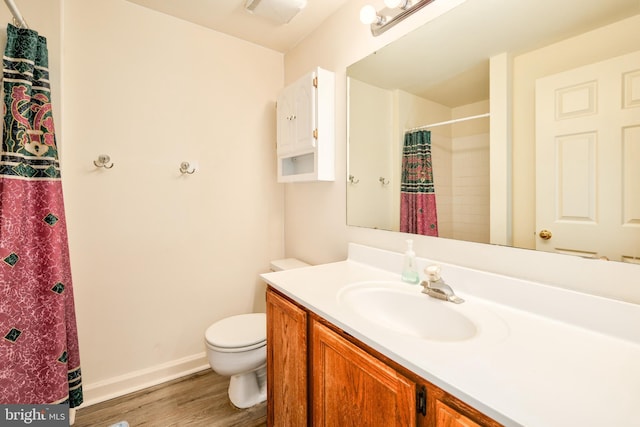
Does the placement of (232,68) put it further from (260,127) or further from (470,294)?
(470,294)

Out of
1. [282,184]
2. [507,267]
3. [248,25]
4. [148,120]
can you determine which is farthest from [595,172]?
[148,120]

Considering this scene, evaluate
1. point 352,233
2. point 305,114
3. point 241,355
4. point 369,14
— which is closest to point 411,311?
point 352,233

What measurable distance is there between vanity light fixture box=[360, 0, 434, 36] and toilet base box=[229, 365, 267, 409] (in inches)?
77.3

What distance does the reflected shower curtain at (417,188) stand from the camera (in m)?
1.27

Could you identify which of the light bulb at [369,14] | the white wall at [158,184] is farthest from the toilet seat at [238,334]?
the light bulb at [369,14]

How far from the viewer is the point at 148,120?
5.74 feet

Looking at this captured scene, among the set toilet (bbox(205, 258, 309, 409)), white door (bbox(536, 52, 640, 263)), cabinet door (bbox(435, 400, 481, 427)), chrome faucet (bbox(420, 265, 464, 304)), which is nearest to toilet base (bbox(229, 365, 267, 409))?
toilet (bbox(205, 258, 309, 409))

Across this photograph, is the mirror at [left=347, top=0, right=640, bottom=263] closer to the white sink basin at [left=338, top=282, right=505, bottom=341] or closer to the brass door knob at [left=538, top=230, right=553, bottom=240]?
the brass door knob at [left=538, top=230, right=553, bottom=240]

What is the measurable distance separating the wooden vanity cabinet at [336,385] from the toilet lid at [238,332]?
29cm

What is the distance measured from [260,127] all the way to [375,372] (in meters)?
1.85

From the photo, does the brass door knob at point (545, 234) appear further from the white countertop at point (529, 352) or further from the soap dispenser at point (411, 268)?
the soap dispenser at point (411, 268)

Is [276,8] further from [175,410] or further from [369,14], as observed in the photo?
[175,410]

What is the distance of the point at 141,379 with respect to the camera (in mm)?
1766

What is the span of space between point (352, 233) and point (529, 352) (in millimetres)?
1049
